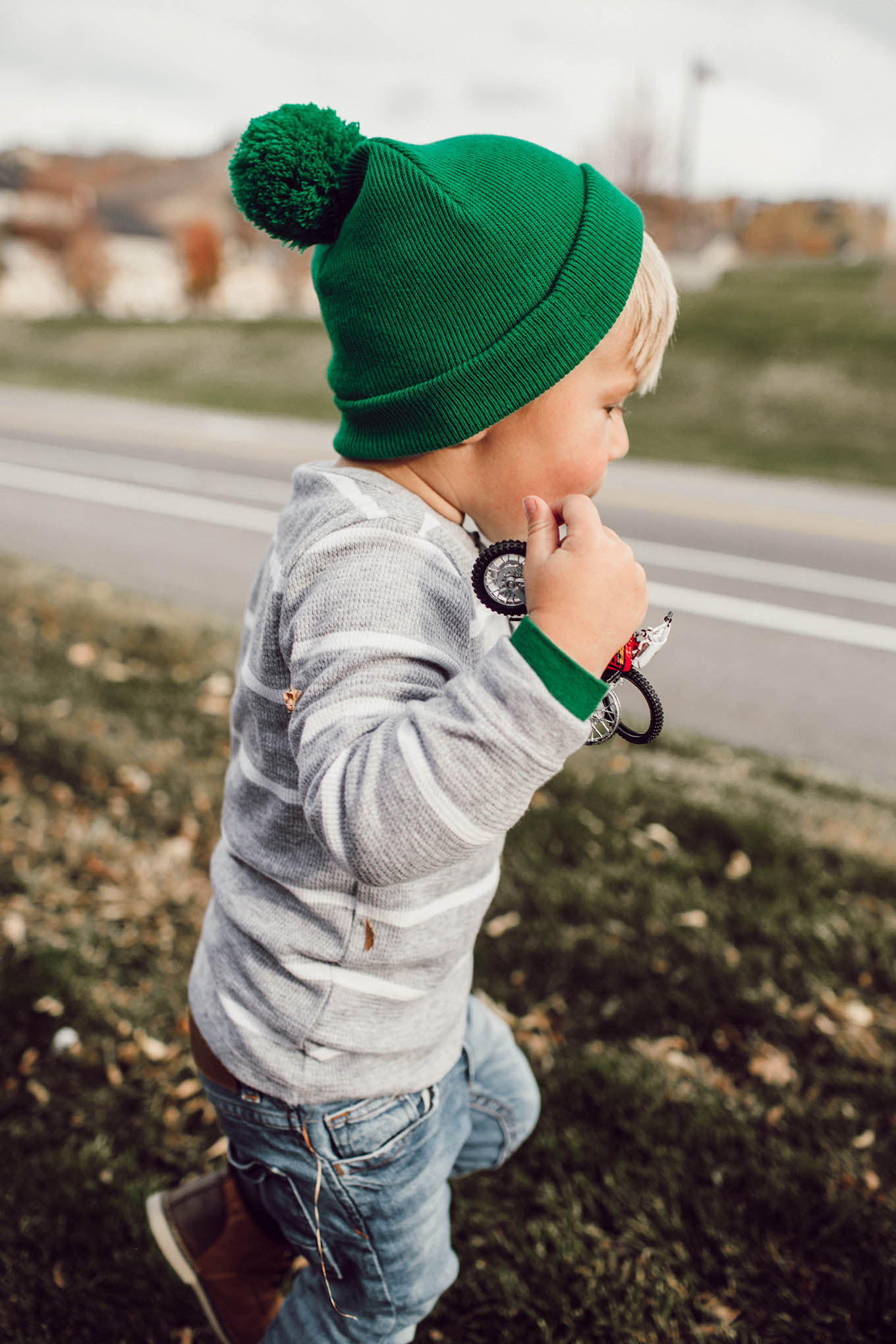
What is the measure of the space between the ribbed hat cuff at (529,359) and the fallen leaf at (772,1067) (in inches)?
74.6

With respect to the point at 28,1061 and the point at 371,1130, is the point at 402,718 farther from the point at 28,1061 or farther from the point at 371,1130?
the point at 28,1061

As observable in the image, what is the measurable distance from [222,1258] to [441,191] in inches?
73.1

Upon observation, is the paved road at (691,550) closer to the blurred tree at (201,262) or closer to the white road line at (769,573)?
the white road line at (769,573)

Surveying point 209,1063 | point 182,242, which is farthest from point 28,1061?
point 182,242

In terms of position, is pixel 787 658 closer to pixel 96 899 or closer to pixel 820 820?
pixel 820 820

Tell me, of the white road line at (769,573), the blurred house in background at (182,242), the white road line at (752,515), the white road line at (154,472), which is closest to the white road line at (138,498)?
the white road line at (154,472)

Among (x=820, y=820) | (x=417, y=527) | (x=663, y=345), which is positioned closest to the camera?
(x=417, y=527)

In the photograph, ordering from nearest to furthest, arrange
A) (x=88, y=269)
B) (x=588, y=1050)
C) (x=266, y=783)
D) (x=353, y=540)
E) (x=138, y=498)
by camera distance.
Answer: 1. (x=353, y=540)
2. (x=266, y=783)
3. (x=588, y=1050)
4. (x=138, y=498)
5. (x=88, y=269)

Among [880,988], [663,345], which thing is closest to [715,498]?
[880,988]

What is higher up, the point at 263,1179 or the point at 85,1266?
the point at 263,1179

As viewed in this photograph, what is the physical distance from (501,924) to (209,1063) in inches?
59.1

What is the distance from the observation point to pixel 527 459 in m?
1.40

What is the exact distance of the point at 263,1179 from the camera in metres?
1.63

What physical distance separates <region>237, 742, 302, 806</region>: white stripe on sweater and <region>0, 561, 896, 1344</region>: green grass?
3.99 feet
